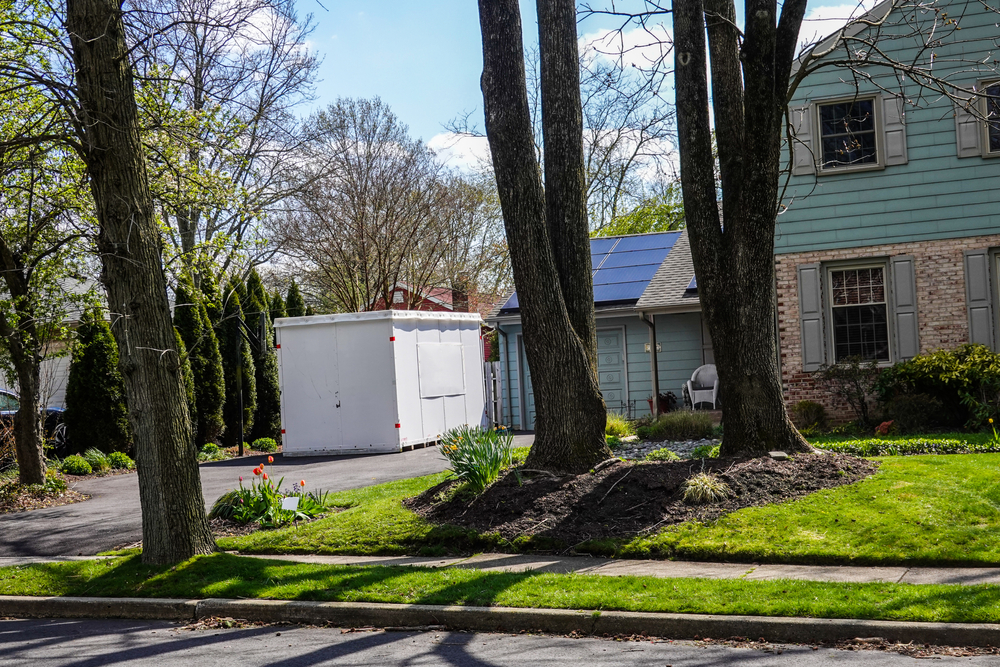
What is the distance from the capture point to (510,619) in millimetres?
6062

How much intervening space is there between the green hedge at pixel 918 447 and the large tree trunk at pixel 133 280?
26.5 ft

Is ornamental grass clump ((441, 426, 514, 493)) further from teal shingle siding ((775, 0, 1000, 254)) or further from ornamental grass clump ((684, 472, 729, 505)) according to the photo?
teal shingle siding ((775, 0, 1000, 254))

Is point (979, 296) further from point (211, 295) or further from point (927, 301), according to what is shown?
point (211, 295)

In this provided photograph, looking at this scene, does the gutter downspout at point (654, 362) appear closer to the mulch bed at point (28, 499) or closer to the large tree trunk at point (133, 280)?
the mulch bed at point (28, 499)

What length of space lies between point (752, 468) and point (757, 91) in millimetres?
3949

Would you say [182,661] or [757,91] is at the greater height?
[757,91]

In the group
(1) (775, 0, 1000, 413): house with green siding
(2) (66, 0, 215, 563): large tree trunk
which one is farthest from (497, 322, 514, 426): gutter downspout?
(2) (66, 0, 215, 563): large tree trunk

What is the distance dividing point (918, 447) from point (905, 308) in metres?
4.52

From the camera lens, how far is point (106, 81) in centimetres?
792

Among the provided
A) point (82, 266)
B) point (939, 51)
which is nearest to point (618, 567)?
point (82, 266)

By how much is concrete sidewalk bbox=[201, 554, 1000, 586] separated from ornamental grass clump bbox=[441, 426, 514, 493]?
137 centimetres

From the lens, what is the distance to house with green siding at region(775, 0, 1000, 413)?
49.1 ft

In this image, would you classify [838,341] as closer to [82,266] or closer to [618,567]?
[618,567]

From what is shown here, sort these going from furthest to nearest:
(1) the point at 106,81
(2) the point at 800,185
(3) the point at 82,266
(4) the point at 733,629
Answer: (2) the point at 800,185
(3) the point at 82,266
(1) the point at 106,81
(4) the point at 733,629
